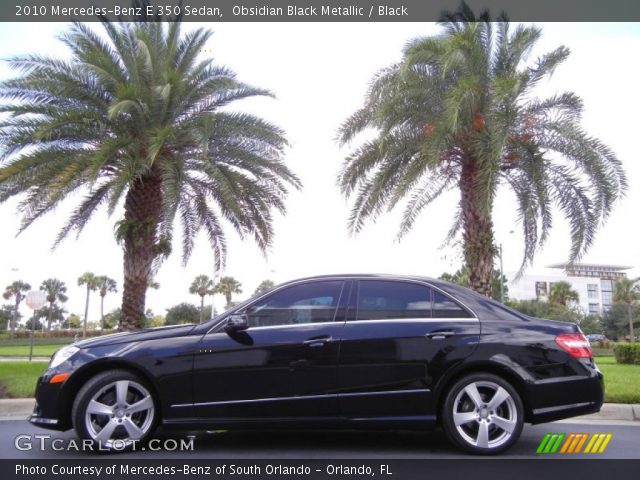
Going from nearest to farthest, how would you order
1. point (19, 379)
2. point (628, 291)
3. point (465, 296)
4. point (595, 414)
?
point (465, 296) < point (595, 414) < point (19, 379) < point (628, 291)

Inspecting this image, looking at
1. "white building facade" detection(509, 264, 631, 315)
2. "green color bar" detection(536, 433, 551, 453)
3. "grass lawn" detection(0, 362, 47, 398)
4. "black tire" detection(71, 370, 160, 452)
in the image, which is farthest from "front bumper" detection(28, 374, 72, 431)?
"white building facade" detection(509, 264, 631, 315)

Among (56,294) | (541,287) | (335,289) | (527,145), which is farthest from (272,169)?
(541,287)

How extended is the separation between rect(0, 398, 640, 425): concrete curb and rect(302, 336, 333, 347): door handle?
379 cm

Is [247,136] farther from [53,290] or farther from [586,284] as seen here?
[586,284]

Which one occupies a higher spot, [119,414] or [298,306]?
[298,306]

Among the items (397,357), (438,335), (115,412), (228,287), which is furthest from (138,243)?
(228,287)

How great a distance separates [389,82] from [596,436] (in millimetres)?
8631

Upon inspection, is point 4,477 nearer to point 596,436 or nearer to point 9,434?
point 9,434

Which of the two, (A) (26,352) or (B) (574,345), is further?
(A) (26,352)

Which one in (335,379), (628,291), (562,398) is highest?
(628,291)

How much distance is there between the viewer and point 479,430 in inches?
189

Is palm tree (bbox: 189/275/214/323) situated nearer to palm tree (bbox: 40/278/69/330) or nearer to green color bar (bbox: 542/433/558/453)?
palm tree (bbox: 40/278/69/330)

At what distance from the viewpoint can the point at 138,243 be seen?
39.4 feet

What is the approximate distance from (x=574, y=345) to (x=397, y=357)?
5.16 ft
